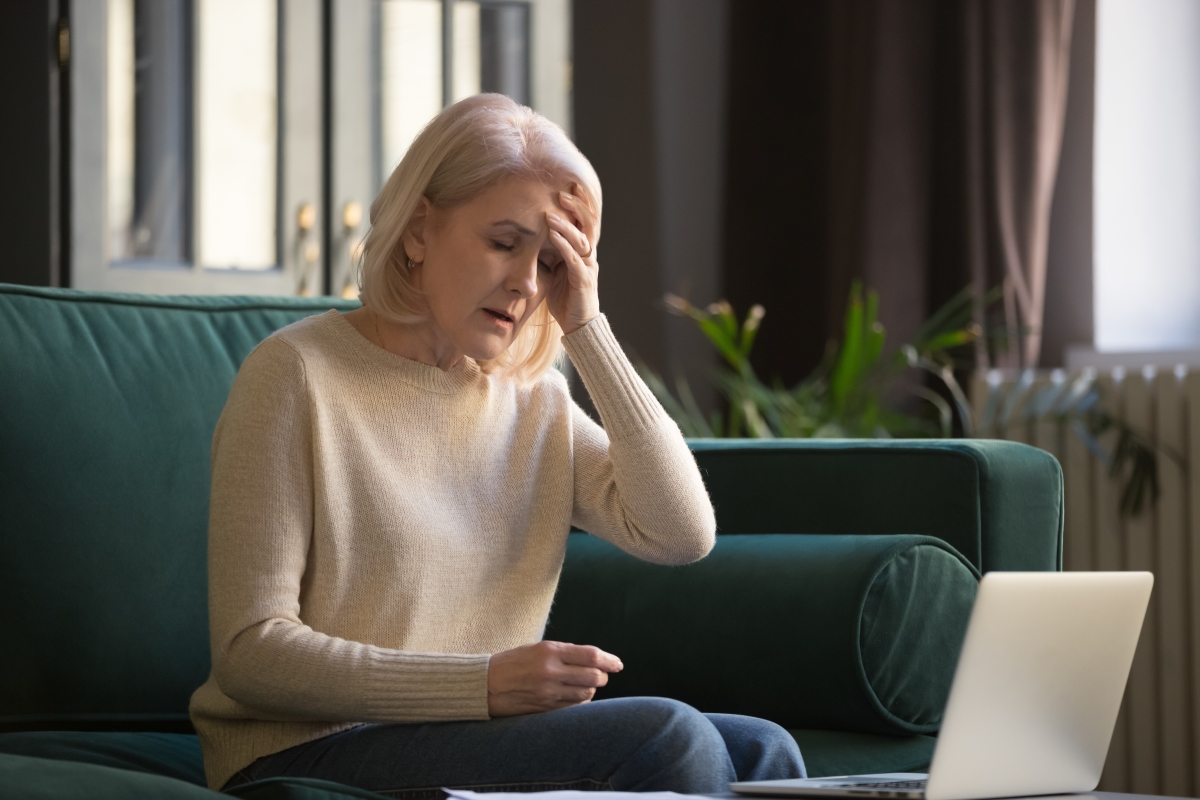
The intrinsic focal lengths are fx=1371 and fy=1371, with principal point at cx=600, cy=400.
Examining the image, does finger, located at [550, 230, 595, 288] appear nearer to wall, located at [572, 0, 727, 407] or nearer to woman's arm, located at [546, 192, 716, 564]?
woman's arm, located at [546, 192, 716, 564]

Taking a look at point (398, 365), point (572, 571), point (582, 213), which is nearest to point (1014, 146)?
point (572, 571)

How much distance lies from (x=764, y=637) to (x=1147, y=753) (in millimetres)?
1469

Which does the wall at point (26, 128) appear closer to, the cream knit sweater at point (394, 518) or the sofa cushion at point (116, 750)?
the sofa cushion at point (116, 750)

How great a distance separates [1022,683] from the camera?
927mm

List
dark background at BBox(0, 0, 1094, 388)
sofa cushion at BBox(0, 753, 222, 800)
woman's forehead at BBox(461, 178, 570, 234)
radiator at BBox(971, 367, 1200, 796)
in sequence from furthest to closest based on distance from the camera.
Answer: dark background at BBox(0, 0, 1094, 388)
radiator at BBox(971, 367, 1200, 796)
woman's forehead at BBox(461, 178, 570, 234)
sofa cushion at BBox(0, 753, 222, 800)

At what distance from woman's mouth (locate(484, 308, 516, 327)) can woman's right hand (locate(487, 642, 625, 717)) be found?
33 cm

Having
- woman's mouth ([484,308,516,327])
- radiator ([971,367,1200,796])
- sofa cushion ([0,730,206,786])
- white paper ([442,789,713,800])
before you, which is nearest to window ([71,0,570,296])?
radiator ([971,367,1200,796])

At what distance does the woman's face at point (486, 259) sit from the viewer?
1.27 meters

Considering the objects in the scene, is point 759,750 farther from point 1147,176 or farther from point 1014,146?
point 1147,176

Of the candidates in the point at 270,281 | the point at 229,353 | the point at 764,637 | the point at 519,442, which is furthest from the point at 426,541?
the point at 270,281

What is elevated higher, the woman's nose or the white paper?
the woman's nose

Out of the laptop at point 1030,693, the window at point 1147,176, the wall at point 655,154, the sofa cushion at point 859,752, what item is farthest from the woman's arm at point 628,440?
the wall at point 655,154

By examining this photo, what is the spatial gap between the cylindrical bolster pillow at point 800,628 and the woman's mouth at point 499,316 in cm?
40

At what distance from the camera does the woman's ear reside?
130cm
